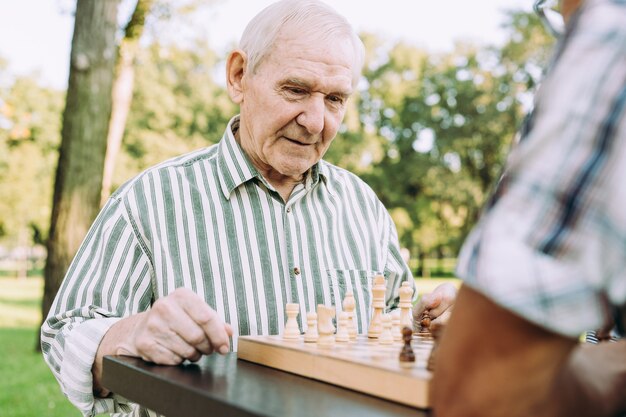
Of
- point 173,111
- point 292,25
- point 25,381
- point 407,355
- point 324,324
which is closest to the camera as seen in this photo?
point 407,355

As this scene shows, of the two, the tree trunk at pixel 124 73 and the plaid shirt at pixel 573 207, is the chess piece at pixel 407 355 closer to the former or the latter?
the plaid shirt at pixel 573 207

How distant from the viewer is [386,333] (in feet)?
5.98

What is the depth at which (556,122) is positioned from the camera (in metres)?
0.83

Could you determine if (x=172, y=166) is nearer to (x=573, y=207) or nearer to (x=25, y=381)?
(x=573, y=207)

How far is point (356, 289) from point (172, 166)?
2.72 feet

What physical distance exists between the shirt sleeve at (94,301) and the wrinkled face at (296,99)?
0.58m

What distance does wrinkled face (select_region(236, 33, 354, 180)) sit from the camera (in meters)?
2.39

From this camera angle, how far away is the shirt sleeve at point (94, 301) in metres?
1.95

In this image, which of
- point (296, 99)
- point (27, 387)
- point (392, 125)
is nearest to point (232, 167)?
point (296, 99)

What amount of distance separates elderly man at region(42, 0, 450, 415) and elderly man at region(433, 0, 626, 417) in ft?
4.61

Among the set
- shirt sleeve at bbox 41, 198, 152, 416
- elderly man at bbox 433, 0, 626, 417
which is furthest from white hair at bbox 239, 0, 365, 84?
elderly man at bbox 433, 0, 626, 417

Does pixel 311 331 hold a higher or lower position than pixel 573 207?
lower

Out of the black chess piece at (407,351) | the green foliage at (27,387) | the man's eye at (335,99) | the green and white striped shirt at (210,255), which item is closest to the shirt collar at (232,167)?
the green and white striped shirt at (210,255)

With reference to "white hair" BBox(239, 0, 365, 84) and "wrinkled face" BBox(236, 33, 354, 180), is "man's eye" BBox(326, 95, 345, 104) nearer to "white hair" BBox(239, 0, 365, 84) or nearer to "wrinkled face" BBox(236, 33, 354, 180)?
"wrinkled face" BBox(236, 33, 354, 180)
